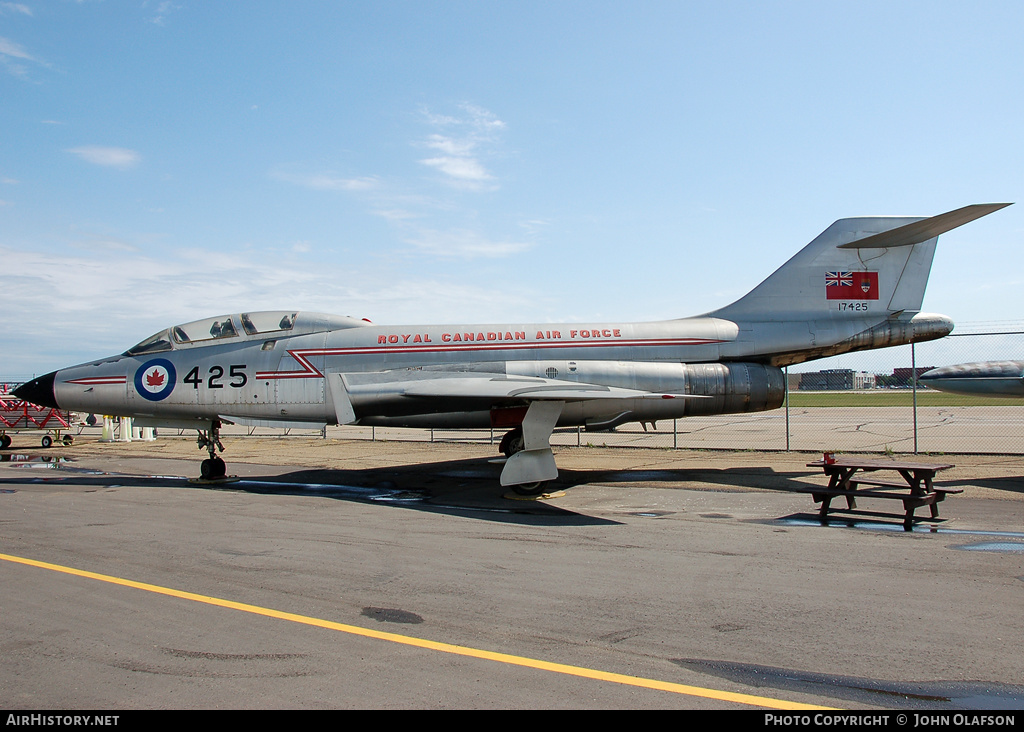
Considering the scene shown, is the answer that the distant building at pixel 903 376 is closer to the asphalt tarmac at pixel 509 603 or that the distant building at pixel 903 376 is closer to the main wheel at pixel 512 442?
the asphalt tarmac at pixel 509 603

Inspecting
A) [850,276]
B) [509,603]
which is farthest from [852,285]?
[509,603]

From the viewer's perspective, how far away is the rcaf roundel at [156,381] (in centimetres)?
1331

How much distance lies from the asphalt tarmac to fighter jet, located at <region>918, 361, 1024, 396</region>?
3.09 m

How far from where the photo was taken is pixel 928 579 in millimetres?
5887

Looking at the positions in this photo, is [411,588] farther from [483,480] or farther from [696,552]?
[483,480]

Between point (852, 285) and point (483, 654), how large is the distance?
500 inches

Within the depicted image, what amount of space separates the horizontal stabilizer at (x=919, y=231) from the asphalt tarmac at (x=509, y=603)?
16.1ft

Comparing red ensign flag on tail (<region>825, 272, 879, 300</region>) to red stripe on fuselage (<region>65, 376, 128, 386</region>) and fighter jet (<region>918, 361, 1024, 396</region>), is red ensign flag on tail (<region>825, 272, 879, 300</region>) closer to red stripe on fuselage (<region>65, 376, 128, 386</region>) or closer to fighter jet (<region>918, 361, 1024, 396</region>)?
fighter jet (<region>918, 361, 1024, 396</region>)

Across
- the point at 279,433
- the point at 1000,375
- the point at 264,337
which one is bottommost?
the point at 279,433

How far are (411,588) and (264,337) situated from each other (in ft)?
30.4
